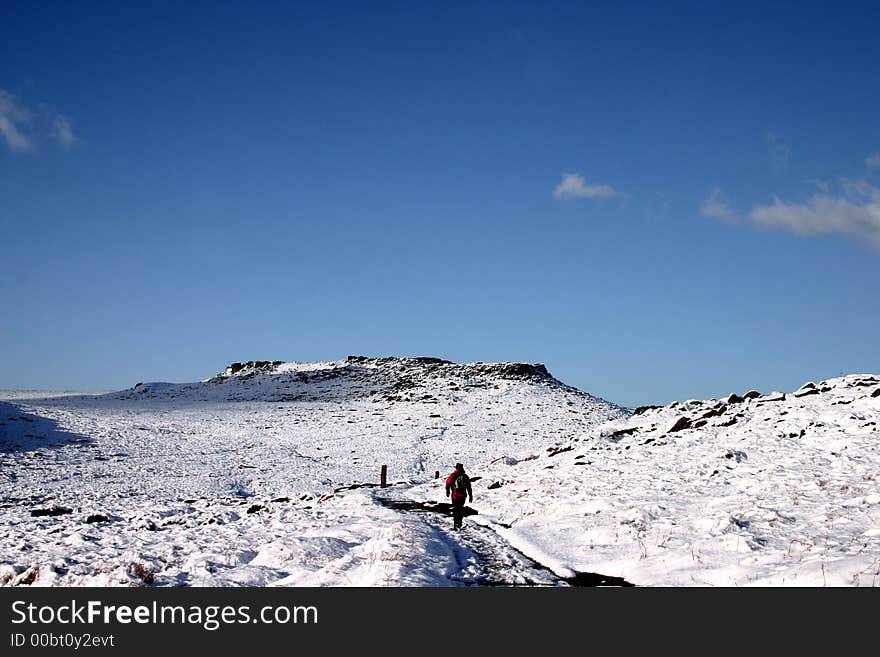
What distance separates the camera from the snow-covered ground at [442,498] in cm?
1097

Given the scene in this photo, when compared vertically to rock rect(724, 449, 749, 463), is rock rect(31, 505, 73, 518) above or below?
below

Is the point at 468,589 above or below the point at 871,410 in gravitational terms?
below

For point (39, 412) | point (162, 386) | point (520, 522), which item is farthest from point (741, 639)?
point (162, 386)

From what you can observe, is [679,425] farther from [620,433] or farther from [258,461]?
[258,461]

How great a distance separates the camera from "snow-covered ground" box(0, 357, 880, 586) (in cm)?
1097

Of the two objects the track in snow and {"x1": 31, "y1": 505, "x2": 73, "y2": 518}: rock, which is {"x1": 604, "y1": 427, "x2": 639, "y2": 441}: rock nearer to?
the track in snow

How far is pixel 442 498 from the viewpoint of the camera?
2491 cm

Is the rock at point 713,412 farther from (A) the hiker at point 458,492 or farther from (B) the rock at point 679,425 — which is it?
(A) the hiker at point 458,492

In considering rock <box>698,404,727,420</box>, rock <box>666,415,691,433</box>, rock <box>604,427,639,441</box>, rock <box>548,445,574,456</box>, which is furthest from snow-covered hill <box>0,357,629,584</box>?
rock <box>698,404,727,420</box>

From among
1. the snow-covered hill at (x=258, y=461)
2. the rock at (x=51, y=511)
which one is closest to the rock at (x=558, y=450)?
the snow-covered hill at (x=258, y=461)

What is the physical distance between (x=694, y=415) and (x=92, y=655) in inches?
1124

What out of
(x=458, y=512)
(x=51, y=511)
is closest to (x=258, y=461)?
(x=51, y=511)

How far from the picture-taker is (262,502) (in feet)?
78.0

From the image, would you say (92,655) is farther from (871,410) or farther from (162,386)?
(162,386)
